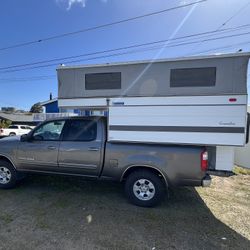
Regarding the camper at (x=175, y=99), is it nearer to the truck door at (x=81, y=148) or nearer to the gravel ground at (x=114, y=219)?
the truck door at (x=81, y=148)

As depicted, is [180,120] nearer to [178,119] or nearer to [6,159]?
[178,119]

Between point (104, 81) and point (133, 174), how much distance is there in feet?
6.51

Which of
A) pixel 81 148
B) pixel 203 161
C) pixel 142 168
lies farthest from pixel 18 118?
pixel 203 161

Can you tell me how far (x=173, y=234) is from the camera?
11.0ft

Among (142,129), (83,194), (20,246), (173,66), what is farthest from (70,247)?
(173,66)

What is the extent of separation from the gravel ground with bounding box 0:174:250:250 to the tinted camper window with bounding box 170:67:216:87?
2.43 metres

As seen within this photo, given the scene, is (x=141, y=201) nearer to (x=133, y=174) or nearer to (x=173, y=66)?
(x=133, y=174)

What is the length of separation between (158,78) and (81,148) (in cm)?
217

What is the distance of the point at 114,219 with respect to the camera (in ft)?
12.4

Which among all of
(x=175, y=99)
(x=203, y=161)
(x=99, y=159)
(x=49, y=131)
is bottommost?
(x=99, y=159)

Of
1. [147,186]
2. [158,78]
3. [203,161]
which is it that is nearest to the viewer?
[203,161]

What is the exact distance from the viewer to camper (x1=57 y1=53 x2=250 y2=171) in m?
3.75

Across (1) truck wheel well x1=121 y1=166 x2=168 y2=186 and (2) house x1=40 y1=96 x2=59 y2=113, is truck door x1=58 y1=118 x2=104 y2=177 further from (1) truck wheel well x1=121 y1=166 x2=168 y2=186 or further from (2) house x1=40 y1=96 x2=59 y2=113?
(2) house x1=40 y1=96 x2=59 y2=113

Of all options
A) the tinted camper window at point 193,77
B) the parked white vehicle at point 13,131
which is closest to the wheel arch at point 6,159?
the tinted camper window at point 193,77
